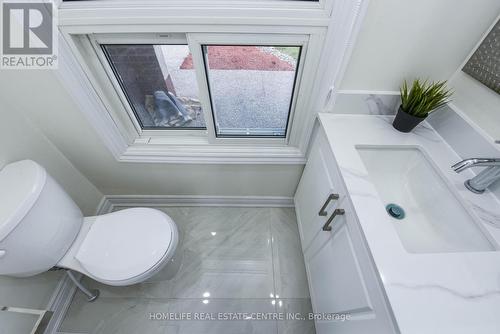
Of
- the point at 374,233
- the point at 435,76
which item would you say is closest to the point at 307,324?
the point at 374,233

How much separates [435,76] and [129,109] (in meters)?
1.46

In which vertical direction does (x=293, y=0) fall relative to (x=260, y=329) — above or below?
above

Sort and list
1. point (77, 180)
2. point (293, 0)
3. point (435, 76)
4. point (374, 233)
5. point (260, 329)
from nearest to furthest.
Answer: point (374, 233), point (293, 0), point (435, 76), point (260, 329), point (77, 180)

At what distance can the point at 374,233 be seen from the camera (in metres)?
0.61

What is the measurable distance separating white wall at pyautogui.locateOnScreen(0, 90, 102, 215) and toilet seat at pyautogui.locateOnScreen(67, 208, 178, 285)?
38cm

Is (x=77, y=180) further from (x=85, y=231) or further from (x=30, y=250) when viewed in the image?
(x=30, y=250)

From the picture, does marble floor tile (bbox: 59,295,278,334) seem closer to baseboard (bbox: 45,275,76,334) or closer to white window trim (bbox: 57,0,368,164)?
baseboard (bbox: 45,275,76,334)

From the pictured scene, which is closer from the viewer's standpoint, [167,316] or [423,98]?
[423,98]

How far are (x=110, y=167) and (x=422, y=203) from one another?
1.60 metres

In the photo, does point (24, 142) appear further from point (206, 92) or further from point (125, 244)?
point (206, 92)

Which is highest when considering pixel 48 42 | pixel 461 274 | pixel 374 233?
pixel 48 42

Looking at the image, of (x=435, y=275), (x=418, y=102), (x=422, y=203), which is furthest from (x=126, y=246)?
(x=418, y=102)

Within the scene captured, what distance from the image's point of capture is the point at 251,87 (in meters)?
1.11

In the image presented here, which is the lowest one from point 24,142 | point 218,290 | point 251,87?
point 218,290
